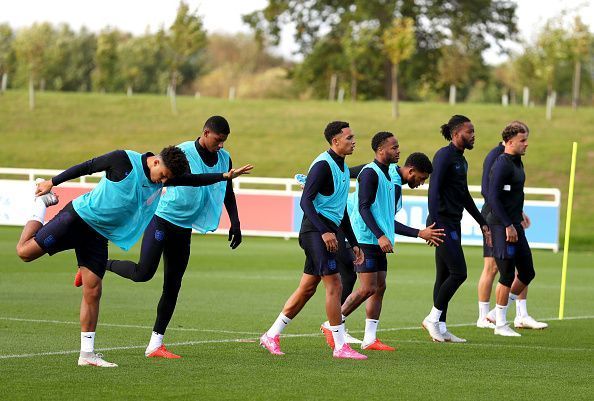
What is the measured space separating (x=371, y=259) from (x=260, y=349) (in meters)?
1.35

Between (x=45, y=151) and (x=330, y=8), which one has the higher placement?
(x=330, y=8)

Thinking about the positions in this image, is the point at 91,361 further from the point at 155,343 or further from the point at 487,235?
the point at 487,235

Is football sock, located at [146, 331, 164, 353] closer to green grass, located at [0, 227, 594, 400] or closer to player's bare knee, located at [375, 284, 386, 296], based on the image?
green grass, located at [0, 227, 594, 400]

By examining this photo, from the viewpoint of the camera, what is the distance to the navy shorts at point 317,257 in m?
11.3

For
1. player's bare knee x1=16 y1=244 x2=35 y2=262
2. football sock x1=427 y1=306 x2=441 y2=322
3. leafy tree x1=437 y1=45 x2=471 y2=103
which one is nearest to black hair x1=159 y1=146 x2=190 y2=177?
player's bare knee x1=16 y1=244 x2=35 y2=262

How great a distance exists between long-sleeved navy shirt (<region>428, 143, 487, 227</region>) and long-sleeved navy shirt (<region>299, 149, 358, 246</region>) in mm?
1898

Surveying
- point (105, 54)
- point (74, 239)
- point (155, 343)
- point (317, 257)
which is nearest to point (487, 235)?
point (317, 257)

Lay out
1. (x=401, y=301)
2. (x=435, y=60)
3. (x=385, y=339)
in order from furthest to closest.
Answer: (x=435, y=60) < (x=401, y=301) < (x=385, y=339)

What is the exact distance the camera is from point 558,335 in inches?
556

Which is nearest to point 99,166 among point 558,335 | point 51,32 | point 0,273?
point 558,335

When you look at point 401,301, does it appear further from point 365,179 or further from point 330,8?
point 330,8

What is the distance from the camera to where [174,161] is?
33.6ft

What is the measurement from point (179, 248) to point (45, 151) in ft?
147

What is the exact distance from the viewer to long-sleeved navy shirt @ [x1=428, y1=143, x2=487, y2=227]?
1316cm
